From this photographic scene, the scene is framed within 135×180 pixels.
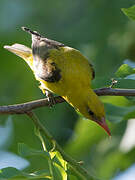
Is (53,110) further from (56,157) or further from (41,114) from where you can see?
(56,157)

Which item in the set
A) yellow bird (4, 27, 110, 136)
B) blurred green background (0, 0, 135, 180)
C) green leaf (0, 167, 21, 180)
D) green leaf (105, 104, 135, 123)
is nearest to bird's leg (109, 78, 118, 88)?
green leaf (105, 104, 135, 123)

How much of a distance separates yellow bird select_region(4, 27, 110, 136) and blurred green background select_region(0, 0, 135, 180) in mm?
191

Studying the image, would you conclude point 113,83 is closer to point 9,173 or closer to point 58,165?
point 58,165

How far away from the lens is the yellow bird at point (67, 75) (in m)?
4.12

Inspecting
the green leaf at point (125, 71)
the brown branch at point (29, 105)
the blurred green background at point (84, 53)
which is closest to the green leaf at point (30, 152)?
the brown branch at point (29, 105)

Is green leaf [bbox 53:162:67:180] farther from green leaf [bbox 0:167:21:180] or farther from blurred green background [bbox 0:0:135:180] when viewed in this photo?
blurred green background [bbox 0:0:135:180]

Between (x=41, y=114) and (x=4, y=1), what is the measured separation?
2814mm

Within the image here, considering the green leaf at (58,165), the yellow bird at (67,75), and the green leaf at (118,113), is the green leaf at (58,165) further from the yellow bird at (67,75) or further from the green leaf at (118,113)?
the yellow bird at (67,75)

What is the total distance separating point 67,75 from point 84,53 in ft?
6.41

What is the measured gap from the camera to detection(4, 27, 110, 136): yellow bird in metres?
4.12

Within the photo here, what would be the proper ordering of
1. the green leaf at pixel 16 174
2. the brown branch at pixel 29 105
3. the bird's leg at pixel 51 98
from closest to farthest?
1. the green leaf at pixel 16 174
2. the brown branch at pixel 29 105
3. the bird's leg at pixel 51 98

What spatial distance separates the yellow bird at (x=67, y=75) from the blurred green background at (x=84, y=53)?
19cm

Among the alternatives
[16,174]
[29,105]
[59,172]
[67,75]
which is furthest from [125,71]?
[16,174]

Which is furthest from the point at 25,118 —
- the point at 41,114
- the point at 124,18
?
the point at 124,18
